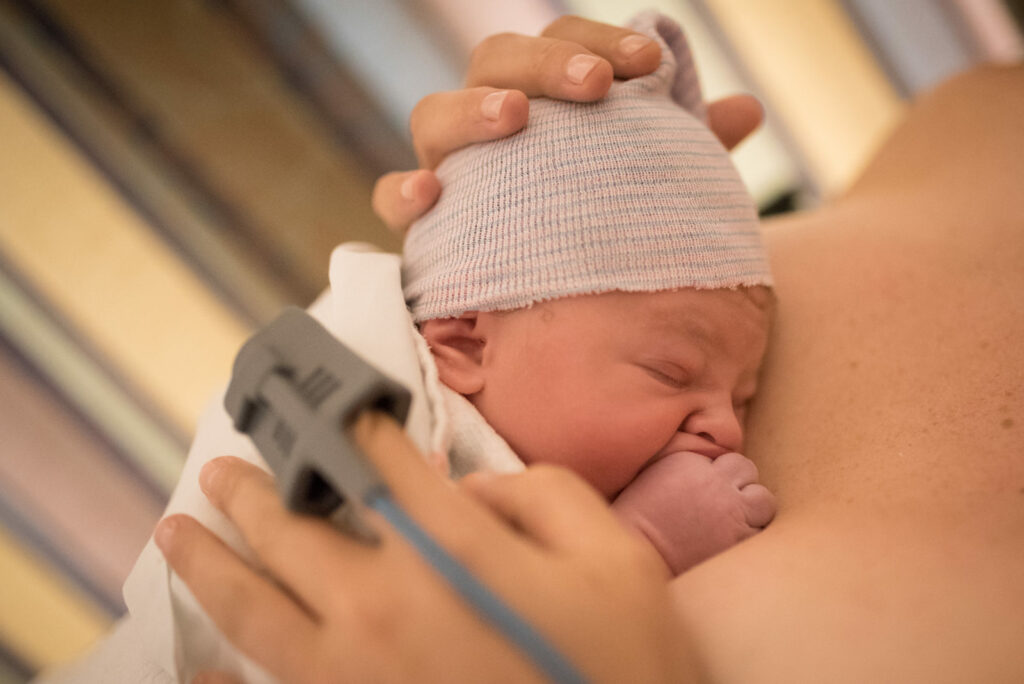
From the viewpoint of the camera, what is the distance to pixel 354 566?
20.1 inches

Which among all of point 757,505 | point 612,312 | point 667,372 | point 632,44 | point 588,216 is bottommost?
point 757,505

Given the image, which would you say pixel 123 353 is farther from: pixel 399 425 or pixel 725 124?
Result: pixel 725 124

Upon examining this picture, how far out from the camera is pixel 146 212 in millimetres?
1381

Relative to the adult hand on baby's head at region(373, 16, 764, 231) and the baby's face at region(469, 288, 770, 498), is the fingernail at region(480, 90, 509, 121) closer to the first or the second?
the adult hand on baby's head at region(373, 16, 764, 231)

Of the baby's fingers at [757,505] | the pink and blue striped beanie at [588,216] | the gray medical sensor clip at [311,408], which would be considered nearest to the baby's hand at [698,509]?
the baby's fingers at [757,505]

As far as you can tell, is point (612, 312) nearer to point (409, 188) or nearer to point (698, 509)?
point (698, 509)

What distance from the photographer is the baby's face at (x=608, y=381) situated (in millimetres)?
794

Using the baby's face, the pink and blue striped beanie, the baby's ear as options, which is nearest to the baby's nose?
the baby's face

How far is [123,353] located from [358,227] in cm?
62

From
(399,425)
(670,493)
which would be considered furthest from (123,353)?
(670,493)

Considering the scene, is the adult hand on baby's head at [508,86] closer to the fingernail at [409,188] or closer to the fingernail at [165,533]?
the fingernail at [409,188]

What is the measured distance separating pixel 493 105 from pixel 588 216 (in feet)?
0.69

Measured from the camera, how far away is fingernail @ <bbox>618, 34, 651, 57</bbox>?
912 mm

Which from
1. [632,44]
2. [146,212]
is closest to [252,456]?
[632,44]
